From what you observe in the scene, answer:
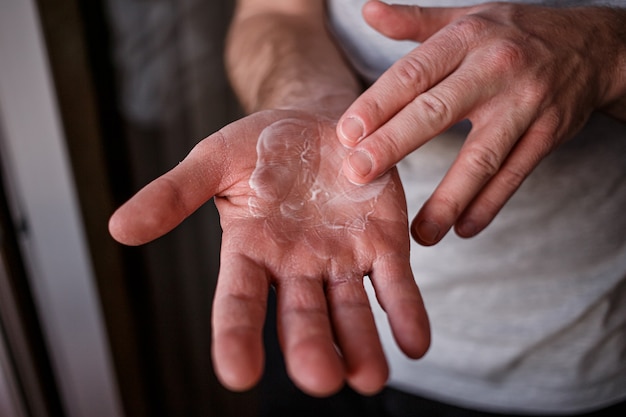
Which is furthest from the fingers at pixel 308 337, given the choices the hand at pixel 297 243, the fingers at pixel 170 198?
the fingers at pixel 170 198

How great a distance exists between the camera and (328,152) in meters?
0.57

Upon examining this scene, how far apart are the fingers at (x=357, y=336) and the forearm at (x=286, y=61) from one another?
0.75 ft

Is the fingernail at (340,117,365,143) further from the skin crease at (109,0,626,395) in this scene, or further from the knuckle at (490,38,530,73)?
the knuckle at (490,38,530,73)

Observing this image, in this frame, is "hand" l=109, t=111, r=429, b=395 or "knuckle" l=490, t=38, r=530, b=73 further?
"knuckle" l=490, t=38, r=530, b=73

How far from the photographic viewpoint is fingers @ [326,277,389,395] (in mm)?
405

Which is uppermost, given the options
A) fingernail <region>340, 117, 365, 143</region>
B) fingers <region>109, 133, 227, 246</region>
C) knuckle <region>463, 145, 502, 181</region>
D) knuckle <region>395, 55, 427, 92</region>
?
knuckle <region>395, 55, 427, 92</region>

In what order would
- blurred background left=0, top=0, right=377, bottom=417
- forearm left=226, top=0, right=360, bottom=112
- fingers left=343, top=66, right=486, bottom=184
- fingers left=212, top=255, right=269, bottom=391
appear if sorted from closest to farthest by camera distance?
fingers left=212, top=255, right=269, bottom=391 < fingers left=343, top=66, right=486, bottom=184 < forearm left=226, top=0, right=360, bottom=112 < blurred background left=0, top=0, right=377, bottom=417

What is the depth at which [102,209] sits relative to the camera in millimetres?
1142

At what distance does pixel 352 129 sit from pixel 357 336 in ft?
0.62

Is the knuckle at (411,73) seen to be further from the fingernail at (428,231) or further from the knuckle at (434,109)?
Result: the fingernail at (428,231)

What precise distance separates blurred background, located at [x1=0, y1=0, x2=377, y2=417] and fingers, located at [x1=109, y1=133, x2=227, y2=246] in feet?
1.17

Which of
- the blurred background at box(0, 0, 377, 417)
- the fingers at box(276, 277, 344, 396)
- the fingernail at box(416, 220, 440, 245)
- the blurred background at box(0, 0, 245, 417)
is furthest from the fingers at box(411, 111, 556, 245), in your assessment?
the blurred background at box(0, 0, 245, 417)

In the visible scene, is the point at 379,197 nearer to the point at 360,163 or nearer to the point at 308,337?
the point at 360,163

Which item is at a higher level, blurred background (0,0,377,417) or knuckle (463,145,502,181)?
knuckle (463,145,502,181)
